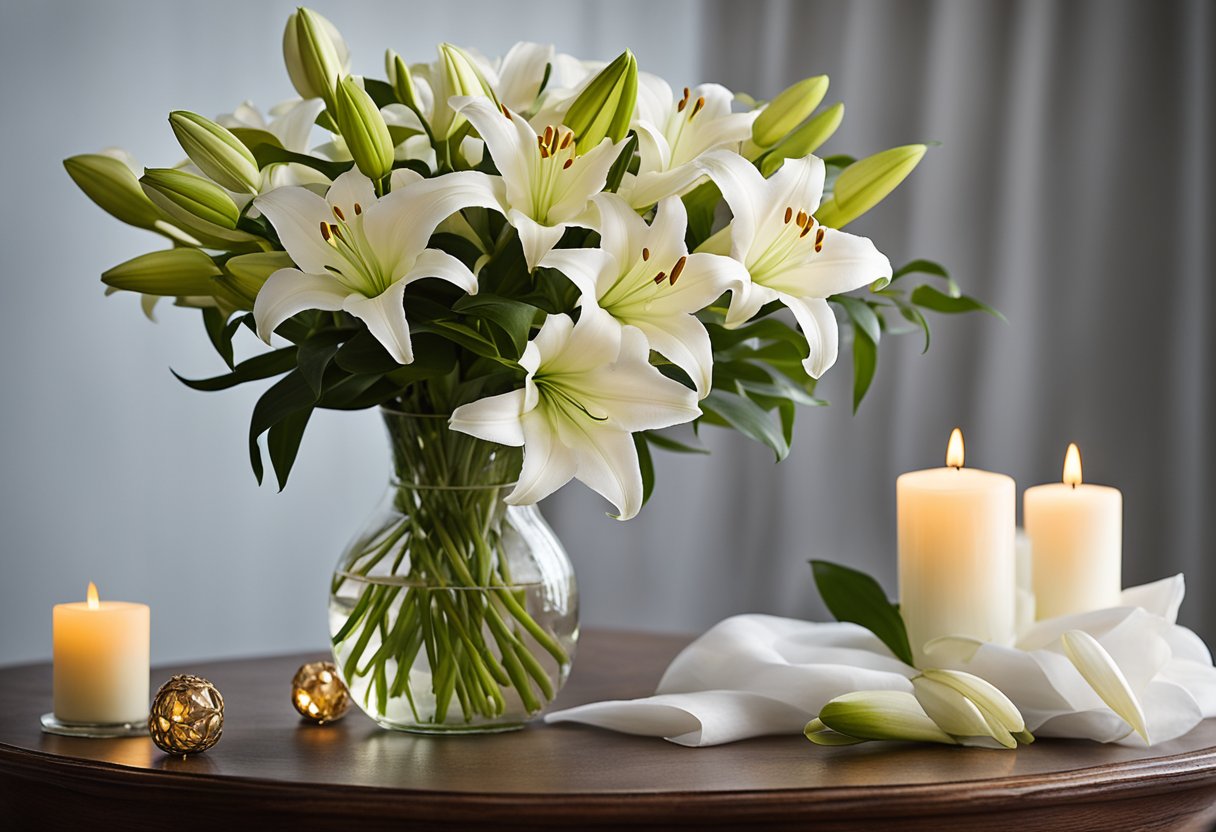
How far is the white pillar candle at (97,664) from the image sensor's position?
92 centimetres

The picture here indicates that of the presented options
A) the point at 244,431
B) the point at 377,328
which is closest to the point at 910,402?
the point at 244,431

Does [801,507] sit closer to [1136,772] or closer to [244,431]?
[244,431]

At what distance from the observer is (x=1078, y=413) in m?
2.42

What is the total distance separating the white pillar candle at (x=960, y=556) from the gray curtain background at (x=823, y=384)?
121cm

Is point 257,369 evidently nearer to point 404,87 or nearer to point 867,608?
point 404,87

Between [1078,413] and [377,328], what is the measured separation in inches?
77.5

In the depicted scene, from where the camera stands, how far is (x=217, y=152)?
811mm

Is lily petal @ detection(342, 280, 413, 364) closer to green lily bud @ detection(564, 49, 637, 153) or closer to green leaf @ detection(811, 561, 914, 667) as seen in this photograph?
green lily bud @ detection(564, 49, 637, 153)

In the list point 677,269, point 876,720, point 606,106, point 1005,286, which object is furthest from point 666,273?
point 1005,286

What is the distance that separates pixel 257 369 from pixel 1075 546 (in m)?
0.66

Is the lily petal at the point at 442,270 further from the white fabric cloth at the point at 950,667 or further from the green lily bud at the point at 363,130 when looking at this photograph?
the white fabric cloth at the point at 950,667

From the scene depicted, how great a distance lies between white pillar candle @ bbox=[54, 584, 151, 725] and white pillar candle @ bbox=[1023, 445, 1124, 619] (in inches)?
27.9

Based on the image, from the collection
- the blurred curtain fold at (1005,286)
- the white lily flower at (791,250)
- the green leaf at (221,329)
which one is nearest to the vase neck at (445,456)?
the green leaf at (221,329)

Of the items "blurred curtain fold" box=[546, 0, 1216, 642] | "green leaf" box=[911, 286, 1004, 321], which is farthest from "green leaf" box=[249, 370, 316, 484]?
"blurred curtain fold" box=[546, 0, 1216, 642]
